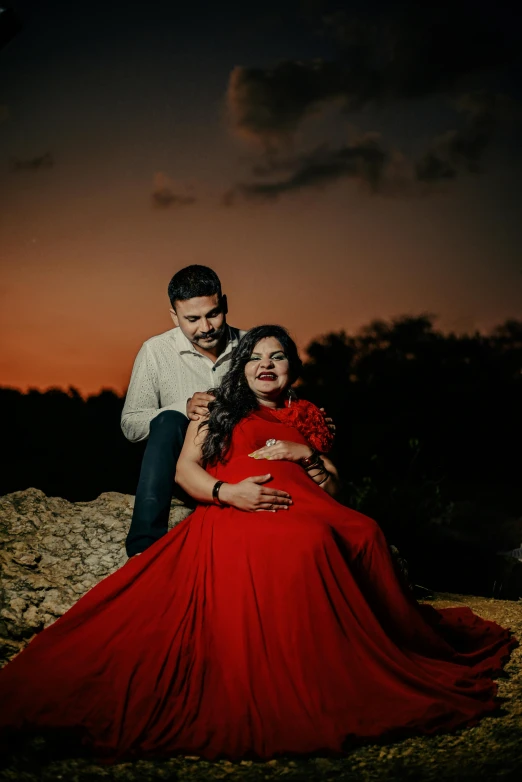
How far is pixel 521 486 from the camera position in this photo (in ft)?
44.0

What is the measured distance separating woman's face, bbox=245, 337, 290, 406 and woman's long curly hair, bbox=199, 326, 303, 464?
3 centimetres

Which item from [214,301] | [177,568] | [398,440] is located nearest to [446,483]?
[398,440]

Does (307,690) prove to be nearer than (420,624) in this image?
Yes

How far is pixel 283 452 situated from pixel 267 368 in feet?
1.61

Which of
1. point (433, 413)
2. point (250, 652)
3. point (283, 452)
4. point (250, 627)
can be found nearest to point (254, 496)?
point (283, 452)

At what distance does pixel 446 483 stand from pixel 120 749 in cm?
1122

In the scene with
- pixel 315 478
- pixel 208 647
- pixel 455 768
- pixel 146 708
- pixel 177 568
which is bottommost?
pixel 455 768

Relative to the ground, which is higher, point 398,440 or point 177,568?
point 398,440

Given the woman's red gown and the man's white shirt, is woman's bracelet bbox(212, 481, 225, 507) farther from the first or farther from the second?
the man's white shirt

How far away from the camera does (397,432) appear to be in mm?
14250

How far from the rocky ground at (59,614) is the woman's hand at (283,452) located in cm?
129

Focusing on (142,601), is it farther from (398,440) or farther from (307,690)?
(398,440)

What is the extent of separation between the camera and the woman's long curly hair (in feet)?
12.5

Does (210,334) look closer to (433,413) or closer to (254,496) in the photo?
(254,496)
